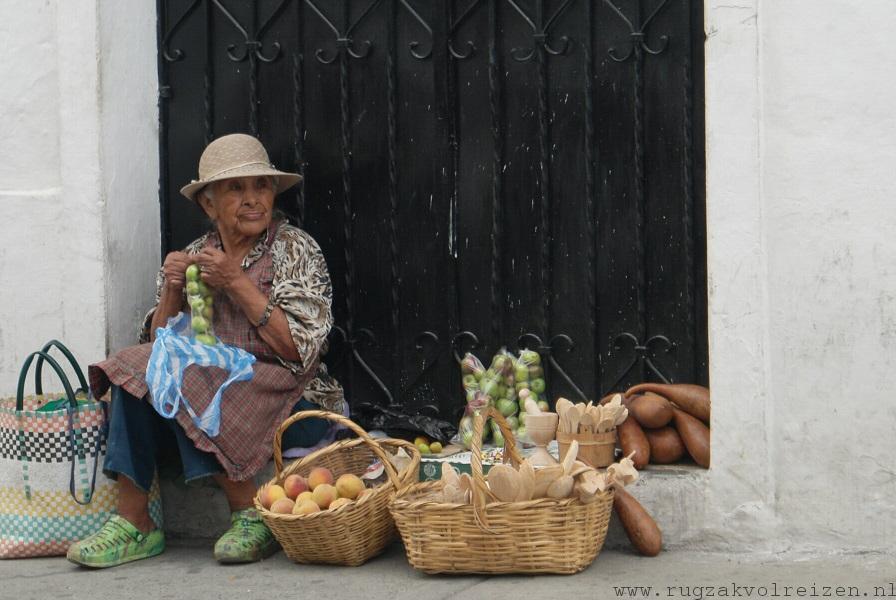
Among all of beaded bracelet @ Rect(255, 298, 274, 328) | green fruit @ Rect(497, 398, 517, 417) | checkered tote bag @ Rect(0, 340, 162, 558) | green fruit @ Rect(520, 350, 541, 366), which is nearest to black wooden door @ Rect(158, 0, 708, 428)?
green fruit @ Rect(520, 350, 541, 366)

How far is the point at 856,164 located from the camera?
443 cm

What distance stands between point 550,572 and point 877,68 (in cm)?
198

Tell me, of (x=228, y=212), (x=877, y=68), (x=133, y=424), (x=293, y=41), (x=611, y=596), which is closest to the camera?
(x=611, y=596)

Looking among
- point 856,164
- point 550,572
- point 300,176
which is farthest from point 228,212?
point 856,164

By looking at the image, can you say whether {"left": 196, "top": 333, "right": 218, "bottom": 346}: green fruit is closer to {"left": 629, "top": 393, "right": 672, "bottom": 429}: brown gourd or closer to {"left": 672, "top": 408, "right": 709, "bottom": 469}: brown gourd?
{"left": 629, "top": 393, "right": 672, "bottom": 429}: brown gourd

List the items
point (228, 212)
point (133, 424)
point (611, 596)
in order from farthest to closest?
point (228, 212), point (133, 424), point (611, 596)

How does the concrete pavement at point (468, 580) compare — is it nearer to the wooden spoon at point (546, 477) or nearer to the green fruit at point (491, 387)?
the wooden spoon at point (546, 477)

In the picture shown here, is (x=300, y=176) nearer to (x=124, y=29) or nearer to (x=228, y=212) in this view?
(x=228, y=212)

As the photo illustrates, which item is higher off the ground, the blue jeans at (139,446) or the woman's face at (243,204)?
the woman's face at (243,204)

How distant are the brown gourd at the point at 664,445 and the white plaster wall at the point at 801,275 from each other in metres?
0.19

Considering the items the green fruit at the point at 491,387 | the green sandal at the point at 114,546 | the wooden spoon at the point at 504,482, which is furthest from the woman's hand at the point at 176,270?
the wooden spoon at the point at 504,482

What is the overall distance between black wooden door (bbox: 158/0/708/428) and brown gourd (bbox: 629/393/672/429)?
→ 1.01 ft

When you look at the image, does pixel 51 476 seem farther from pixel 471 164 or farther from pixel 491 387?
pixel 471 164

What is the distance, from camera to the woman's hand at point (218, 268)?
4.83 m
